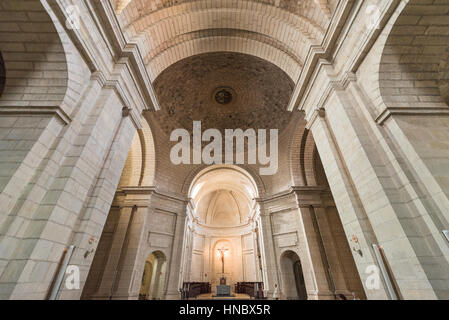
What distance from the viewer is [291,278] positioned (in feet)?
37.2

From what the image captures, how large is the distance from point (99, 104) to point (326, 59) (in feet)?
19.8

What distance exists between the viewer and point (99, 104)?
473 centimetres

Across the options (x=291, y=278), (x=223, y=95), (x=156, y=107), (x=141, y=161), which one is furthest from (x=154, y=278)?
(x=223, y=95)

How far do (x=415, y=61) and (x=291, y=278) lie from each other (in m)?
11.5

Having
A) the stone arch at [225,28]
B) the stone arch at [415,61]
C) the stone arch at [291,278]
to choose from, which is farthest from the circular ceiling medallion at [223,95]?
the stone arch at [291,278]

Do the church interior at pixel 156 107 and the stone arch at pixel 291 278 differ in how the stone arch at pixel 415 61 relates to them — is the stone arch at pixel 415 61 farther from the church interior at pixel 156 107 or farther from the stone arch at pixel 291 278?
the stone arch at pixel 291 278

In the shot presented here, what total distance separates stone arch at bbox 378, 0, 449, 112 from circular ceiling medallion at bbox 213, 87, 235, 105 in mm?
9702

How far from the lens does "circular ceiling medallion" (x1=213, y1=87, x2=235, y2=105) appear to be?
12.9m

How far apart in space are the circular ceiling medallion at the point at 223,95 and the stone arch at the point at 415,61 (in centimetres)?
970

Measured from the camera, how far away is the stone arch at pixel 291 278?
10852 mm

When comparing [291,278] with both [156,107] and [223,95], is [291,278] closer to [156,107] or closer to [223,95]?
[156,107]

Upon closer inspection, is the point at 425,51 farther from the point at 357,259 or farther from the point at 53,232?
the point at 53,232

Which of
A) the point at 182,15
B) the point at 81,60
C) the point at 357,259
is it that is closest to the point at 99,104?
the point at 81,60

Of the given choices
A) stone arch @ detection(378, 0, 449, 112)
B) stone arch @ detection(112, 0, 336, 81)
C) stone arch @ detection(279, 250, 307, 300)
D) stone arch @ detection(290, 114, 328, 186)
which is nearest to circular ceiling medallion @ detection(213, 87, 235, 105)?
stone arch @ detection(112, 0, 336, 81)
